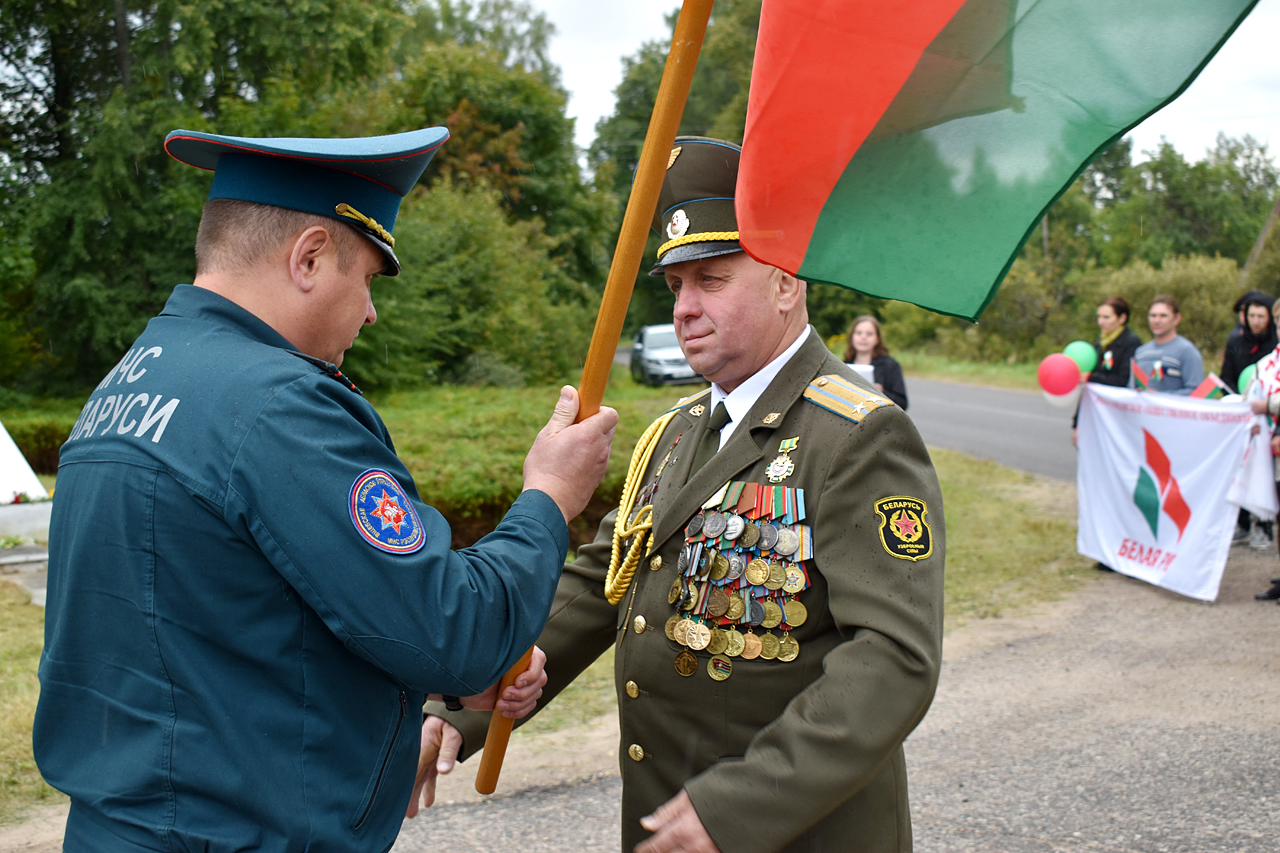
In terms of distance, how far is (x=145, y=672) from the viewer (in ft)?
4.99

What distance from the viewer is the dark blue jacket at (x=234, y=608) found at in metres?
1.51

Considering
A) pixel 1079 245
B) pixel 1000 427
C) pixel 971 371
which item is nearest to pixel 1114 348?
pixel 1000 427

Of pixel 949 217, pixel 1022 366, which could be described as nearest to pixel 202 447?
pixel 949 217

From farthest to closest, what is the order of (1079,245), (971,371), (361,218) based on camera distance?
1. (1079,245)
2. (971,371)
3. (361,218)

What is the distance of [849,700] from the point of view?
175cm

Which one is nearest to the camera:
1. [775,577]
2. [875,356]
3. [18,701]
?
[775,577]

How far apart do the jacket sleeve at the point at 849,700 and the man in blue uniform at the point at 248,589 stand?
470mm

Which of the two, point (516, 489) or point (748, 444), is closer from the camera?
point (748, 444)

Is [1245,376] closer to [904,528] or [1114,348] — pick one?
[1114,348]

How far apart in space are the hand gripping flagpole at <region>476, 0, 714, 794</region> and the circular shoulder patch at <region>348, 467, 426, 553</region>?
0.42m

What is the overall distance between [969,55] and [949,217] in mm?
260

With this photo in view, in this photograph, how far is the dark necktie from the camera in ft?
7.69

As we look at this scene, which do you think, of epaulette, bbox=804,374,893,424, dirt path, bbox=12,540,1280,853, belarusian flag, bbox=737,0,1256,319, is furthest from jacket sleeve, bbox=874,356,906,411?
belarusian flag, bbox=737,0,1256,319

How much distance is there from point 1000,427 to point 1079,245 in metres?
24.9
